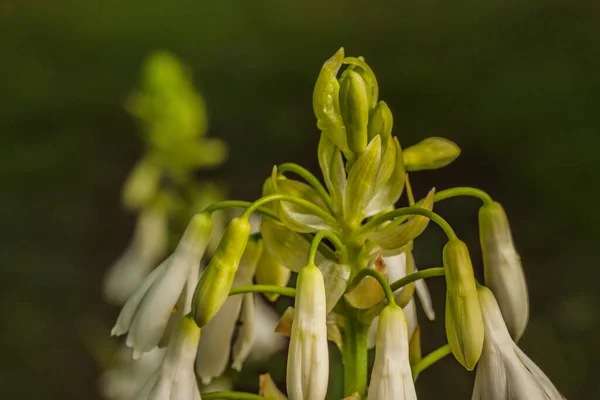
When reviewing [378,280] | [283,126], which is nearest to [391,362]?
[378,280]

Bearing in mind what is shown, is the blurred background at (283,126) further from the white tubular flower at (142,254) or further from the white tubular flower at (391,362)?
the white tubular flower at (391,362)

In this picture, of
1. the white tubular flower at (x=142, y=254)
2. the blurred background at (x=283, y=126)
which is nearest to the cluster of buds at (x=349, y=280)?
the white tubular flower at (x=142, y=254)

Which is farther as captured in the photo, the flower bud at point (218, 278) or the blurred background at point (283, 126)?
the blurred background at point (283, 126)

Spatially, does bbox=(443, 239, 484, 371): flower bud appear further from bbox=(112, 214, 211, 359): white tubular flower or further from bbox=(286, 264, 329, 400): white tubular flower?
bbox=(112, 214, 211, 359): white tubular flower

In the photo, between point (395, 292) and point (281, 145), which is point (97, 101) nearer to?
point (281, 145)

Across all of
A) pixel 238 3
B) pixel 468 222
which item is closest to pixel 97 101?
pixel 238 3

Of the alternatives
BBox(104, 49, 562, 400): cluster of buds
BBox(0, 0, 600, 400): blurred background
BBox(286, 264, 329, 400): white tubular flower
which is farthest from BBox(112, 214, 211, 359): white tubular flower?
BBox(0, 0, 600, 400): blurred background

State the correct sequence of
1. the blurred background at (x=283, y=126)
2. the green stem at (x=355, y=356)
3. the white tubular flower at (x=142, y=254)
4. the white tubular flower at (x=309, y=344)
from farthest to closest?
the blurred background at (x=283, y=126)
the white tubular flower at (x=142, y=254)
the green stem at (x=355, y=356)
the white tubular flower at (x=309, y=344)
